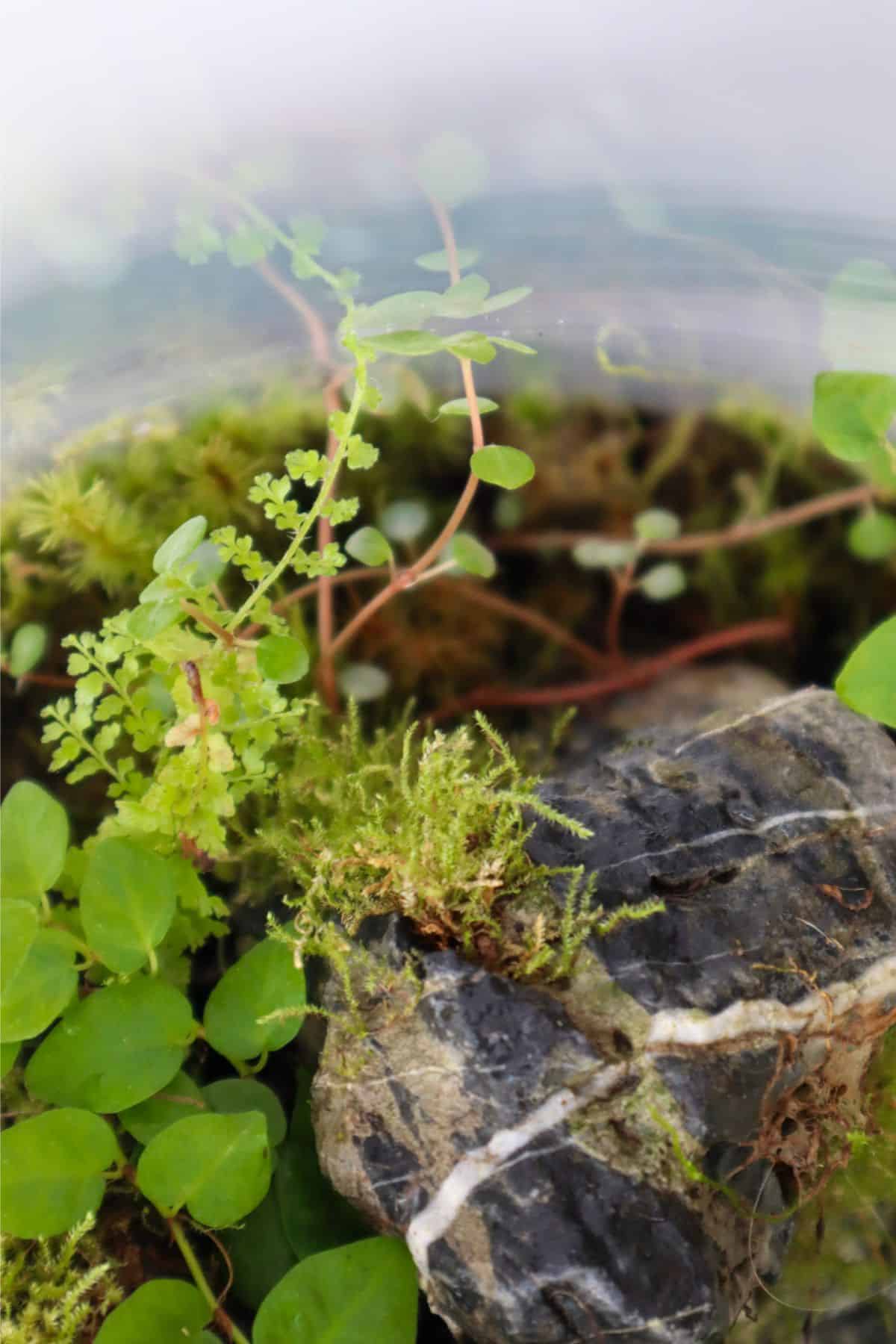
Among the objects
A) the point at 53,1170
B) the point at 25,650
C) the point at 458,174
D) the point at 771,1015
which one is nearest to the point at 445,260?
the point at 458,174

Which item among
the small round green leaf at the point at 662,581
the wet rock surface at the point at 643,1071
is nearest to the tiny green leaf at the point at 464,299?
the wet rock surface at the point at 643,1071

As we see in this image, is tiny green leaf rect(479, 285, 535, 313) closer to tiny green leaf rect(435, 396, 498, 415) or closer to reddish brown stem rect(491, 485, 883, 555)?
tiny green leaf rect(435, 396, 498, 415)

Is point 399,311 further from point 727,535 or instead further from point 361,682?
point 727,535

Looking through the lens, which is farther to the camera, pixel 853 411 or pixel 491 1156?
pixel 853 411

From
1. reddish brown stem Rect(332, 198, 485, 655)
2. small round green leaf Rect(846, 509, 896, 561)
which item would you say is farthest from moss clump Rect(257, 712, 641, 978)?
small round green leaf Rect(846, 509, 896, 561)

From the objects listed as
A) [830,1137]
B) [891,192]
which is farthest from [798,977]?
[891,192]

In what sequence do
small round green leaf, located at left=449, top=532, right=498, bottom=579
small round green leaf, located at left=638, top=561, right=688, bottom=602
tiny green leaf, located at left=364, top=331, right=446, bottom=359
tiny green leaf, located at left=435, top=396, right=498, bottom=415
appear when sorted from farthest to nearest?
small round green leaf, located at left=638, top=561, right=688, bottom=602 < small round green leaf, located at left=449, top=532, right=498, bottom=579 < tiny green leaf, located at left=435, top=396, right=498, bottom=415 < tiny green leaf, located at left=364, top=331, right=446, bottom=359

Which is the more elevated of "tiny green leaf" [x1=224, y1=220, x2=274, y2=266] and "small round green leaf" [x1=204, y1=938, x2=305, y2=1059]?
"tiny green leaf" [x1=224, y1=220, x2=274, y2=266]

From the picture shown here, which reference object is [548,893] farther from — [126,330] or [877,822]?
[126,330]
